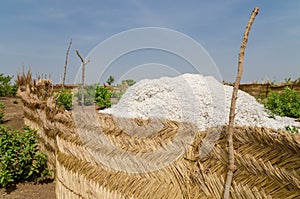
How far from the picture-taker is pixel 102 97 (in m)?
11.2

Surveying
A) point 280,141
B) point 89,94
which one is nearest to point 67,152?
point 280,141

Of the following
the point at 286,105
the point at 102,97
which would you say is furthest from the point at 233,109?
the point at 102,97

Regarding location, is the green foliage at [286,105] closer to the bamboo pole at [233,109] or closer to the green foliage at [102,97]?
the green foliage at [102,97]

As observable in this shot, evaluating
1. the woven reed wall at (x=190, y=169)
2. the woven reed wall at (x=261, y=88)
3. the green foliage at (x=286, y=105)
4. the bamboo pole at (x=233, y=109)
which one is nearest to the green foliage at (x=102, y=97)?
the green foliage at (x=286, y=105)

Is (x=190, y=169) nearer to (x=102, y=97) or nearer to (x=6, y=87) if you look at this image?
(x=102, y=97)

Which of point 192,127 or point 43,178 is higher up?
point 192,127

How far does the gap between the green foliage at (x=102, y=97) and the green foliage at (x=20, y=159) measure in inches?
264

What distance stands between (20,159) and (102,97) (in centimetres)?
719

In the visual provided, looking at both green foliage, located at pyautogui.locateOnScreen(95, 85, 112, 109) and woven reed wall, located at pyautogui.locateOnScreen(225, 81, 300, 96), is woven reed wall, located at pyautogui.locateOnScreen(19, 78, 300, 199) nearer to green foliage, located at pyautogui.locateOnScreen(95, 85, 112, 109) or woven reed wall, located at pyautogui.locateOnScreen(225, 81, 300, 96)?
green foliage, located at pyautogui.locateOnScreen(95, 85, 112, 109)

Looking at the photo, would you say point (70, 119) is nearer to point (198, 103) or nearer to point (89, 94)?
point (198, 103)

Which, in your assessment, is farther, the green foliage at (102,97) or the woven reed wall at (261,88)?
the woven reed wall at (261,88)

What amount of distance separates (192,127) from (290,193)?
652mm

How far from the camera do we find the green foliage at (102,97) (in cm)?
1100

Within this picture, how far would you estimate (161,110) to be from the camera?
5.70 m
